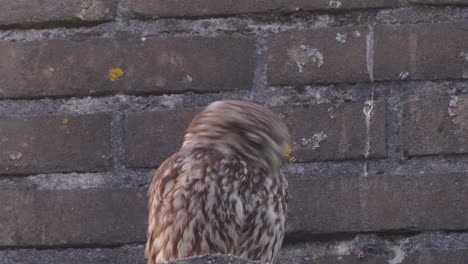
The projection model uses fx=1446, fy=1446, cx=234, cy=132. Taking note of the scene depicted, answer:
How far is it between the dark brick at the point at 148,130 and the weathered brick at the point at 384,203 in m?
0.26

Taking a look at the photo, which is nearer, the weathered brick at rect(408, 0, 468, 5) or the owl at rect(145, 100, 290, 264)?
the owl at rect(145, 100, 290, 264)

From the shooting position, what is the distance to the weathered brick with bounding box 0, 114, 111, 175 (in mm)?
2725

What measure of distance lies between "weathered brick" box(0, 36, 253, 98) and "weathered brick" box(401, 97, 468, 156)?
1.03 ft

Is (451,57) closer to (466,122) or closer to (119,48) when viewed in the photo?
(466,122)

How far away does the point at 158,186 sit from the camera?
103 inches

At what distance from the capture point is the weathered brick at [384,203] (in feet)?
8.79

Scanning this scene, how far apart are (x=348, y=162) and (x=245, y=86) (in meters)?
0.24

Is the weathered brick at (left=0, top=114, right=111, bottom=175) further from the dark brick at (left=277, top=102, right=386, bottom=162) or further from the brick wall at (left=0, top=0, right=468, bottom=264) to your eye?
the dark brick at (left=277, top=102, right=386, bottom=162)

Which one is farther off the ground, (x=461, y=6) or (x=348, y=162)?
(x=461, y=6)

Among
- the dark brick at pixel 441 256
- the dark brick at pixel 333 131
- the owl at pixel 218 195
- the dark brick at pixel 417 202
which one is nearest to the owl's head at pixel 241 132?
the owl at pixel 218 195

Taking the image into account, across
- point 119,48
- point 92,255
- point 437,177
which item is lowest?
point 92,255

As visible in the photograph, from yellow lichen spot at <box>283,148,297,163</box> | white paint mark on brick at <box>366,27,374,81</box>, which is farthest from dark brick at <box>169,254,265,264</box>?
white paint mark on brick at <box>366,27,374,81</box>

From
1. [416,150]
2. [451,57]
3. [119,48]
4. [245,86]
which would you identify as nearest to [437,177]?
[416,150]

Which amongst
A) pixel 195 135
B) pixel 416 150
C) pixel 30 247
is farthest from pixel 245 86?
pixel 30 247
